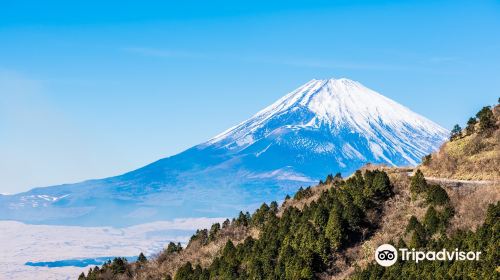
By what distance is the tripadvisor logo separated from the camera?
1817 cm

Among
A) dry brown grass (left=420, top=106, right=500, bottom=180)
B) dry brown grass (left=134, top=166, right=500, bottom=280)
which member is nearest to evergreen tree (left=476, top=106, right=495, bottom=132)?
dry brown grass (left=420, top=106, right=500, bottom=180)

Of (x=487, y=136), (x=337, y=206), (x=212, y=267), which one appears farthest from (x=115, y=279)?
(x=487, y=136)

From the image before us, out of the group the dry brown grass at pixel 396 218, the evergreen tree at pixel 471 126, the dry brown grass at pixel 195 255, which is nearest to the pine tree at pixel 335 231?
the dry brown grass at pixel 396 218

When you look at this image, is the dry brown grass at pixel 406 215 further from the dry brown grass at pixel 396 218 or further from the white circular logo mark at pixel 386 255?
the white circular logo mark at pixel 386 255

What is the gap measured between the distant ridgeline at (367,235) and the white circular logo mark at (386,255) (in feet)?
0.93

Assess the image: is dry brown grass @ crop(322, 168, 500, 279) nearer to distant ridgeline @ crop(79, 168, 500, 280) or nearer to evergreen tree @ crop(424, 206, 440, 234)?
distant ridgeline @ crop(79, 168, 500, 280)

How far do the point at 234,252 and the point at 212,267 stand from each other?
942mm

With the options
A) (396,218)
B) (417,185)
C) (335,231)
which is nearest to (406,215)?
(396,218)

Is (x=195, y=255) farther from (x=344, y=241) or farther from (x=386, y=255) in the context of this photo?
(x=386, y=255)

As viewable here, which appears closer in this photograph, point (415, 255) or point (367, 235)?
point (415, 255)

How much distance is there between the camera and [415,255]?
19547 millimetres

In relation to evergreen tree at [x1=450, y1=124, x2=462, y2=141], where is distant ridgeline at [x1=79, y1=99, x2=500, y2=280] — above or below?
below

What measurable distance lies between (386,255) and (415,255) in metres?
1.19

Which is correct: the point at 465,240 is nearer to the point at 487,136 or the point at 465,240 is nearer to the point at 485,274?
the point at 485,274
